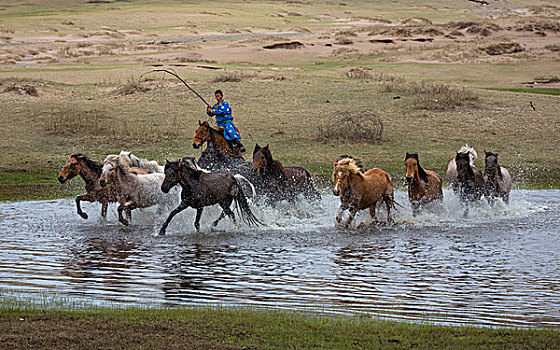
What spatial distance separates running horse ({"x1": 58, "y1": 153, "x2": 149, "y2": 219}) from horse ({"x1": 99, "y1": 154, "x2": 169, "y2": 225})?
0.26 m

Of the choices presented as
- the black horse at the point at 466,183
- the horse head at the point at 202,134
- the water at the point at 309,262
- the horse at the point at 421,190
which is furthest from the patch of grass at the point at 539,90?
the horse head at the point at 202,134

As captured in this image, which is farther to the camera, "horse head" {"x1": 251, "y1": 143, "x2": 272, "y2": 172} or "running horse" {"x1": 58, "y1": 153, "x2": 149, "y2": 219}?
"horse head" {"x1": 251, "y1": 143, "x2": 272, "y2": 172}

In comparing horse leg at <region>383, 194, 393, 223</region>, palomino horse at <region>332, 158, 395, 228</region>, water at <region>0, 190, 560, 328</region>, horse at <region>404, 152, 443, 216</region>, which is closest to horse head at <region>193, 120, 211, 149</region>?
water at <region>0, 190, 560, 328</region>

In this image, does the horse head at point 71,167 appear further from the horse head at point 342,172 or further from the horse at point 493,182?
the horse at point 493,182

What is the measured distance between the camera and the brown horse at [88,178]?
45.7 ft

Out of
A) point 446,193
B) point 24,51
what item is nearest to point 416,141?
point 446,193

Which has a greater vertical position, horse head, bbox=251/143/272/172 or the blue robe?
the blue robe

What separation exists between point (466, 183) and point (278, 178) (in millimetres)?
3394

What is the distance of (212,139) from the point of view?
51.6 ft

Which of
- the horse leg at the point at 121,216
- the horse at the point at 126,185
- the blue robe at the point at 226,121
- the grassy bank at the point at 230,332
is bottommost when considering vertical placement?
the horse leg at the point at 121,216

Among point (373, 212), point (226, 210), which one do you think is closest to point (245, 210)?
point (226, 210)

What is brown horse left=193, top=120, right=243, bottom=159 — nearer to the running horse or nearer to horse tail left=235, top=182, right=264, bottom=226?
the running horse

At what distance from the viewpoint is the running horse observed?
13.9 m

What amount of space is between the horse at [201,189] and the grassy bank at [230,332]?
5365 millimetres
